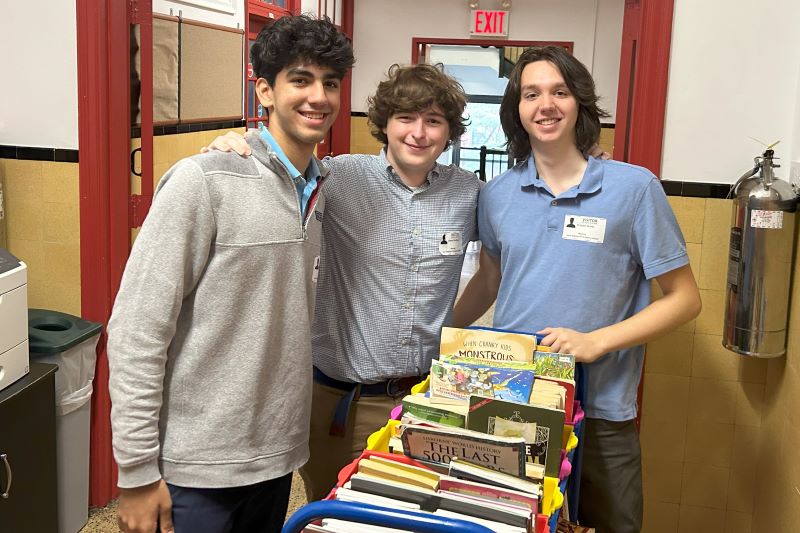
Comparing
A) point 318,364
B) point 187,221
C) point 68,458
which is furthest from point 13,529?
Result: point 187,221

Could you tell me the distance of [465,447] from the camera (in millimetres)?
1419

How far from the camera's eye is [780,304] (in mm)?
2637

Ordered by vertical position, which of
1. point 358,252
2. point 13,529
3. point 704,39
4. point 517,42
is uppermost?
point 517,42

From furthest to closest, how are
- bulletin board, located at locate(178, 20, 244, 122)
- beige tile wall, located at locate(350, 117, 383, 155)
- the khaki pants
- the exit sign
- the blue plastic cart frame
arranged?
1. beige tile wall, located at locate(350, 117, 383, 155)
2. the exit sign
3. bulletin board, located at locate(178, 20, 244, 122)
4. the khaki pants
5. the blue plastic cart frame

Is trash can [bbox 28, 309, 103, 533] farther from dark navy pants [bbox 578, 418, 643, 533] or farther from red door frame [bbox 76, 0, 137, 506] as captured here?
dark navy pants [bbox 578, 418, 643, 533]

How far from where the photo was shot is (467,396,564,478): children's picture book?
4.89 feet

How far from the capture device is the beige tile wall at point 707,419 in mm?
2850

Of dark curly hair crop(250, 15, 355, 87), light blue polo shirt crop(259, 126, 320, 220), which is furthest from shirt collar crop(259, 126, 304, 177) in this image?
dark curly hair crop(250, 15, 355, 87)

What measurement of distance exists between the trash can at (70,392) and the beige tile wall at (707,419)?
2092 mm

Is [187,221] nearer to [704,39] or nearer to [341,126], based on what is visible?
[704,39]

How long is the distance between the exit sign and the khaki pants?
6.38 m

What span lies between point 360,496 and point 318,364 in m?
0.90

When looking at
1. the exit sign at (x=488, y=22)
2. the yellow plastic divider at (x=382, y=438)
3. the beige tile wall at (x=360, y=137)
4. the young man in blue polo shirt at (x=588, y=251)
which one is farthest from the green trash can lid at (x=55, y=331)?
the exit sign at (x=488, y=22)

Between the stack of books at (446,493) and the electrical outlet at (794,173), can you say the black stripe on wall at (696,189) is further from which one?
the stack of books at (446,493)
